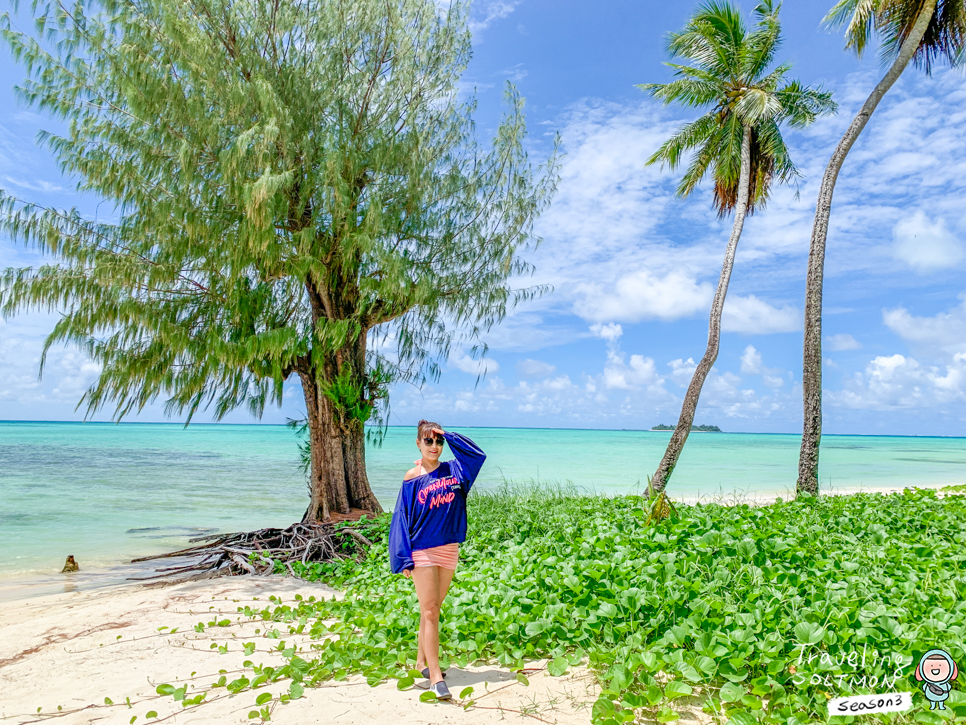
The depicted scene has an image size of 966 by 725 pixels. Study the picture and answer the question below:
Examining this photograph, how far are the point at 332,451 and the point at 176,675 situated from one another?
5.47m

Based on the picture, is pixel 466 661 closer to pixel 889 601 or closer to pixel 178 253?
pixel 889 601

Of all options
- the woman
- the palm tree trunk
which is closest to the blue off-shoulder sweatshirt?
the woman

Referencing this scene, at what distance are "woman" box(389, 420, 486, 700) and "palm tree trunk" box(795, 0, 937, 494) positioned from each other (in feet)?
29.2

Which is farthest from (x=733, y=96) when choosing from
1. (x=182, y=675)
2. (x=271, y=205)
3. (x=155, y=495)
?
(x=155, y=495)

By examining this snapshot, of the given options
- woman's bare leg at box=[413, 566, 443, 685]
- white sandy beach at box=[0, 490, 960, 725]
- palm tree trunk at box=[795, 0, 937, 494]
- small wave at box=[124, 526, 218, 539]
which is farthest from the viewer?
small wave at box=[124, 526, 218, 539]

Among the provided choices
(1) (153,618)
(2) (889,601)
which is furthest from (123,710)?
(2) (889,601)

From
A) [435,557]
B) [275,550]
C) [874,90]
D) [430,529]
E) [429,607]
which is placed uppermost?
[874,90]

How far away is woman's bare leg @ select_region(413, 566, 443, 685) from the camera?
3459 millimetres

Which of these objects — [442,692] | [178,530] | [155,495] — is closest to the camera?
[442,692]

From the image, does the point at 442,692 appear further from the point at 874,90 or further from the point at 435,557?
the point at 874,90

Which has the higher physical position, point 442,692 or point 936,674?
point 936,674

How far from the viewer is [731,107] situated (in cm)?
1280

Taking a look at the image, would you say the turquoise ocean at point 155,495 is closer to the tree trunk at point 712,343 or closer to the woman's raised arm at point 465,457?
the tree trunk at point 712,343

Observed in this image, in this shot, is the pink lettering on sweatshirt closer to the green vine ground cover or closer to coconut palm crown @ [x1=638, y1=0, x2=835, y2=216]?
the green vine ground cover
